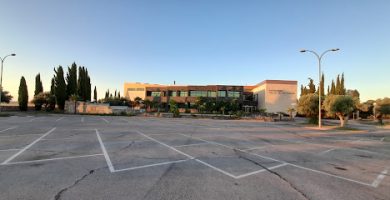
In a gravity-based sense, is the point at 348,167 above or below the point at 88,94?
below

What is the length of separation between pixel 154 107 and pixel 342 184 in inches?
3049

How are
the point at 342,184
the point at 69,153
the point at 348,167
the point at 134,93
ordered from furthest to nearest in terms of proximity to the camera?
the point at 134,93
the point at 69,153
the point at 348,167
the point at 342,184

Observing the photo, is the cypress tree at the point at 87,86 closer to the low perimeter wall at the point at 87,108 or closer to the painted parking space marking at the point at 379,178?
the low perimeter wall at the point at 87,108

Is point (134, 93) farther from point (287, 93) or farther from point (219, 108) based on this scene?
point (287, 93)

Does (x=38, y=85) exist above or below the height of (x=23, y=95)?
above

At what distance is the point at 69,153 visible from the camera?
30.6 feet

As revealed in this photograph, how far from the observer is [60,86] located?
58.4 meters

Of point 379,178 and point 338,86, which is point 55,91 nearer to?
point 379,178

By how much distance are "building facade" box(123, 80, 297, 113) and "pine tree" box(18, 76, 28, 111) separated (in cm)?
3552

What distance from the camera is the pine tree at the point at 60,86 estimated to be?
57906 millimetres

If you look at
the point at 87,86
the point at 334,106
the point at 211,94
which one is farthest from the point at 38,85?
the point at 334,106

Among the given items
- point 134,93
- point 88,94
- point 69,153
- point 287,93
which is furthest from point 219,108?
point 69,153

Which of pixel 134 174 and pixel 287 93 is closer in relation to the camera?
pixel 134 174

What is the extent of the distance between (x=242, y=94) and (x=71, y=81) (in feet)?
152
